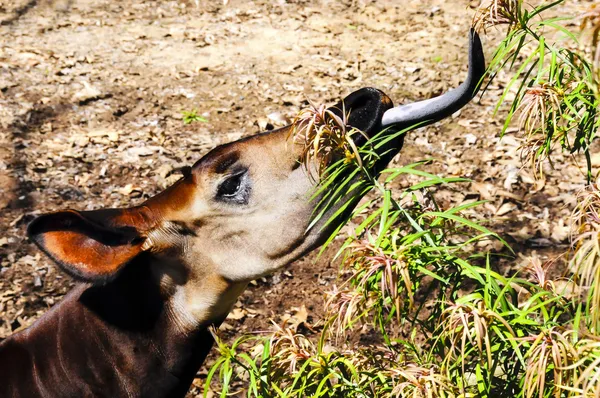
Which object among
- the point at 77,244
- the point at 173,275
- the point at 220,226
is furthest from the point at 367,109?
the point at 77,244

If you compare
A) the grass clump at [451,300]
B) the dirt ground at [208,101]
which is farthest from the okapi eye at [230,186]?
the dirt ground at [208,101]

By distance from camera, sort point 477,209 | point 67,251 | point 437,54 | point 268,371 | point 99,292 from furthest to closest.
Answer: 1. point 437,54
2. point 477,209
3. point 99,292
4. point 67,251
5. point 268,371

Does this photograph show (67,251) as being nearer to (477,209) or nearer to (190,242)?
(190,242)

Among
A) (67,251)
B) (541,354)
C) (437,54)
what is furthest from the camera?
(437,54)

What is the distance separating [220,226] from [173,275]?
0.84 ft

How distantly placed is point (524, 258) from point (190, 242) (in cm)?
241

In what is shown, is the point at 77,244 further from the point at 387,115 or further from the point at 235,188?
the point at 387,115

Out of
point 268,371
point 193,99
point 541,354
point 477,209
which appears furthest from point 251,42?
point 541,354

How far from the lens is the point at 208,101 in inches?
249

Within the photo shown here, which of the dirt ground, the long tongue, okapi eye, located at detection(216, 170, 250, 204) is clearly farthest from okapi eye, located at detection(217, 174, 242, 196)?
the dirt ground

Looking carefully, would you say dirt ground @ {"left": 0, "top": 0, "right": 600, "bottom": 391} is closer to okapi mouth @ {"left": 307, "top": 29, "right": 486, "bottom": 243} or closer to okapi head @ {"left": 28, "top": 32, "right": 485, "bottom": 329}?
okapi head @ {"left": 28, "top": 32, "right": 485, "bottom": 329}

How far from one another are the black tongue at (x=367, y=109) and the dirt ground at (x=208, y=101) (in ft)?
6.38

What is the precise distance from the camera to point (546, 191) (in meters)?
5.09

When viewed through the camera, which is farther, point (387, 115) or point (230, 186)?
point (230, 186)
